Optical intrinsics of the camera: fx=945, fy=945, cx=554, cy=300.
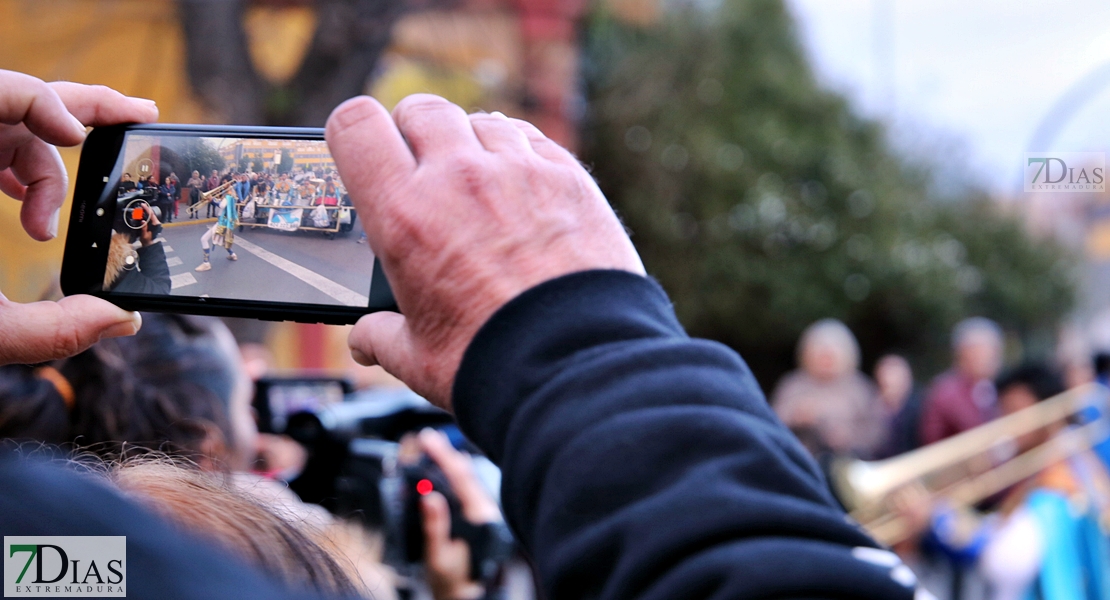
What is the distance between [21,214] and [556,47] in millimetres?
9026

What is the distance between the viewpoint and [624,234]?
2.55 ft

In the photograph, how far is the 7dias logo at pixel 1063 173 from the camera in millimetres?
1920

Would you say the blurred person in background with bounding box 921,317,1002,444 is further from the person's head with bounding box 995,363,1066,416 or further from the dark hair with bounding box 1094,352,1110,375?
the dark hair with bounding box 1094,352,1110,375

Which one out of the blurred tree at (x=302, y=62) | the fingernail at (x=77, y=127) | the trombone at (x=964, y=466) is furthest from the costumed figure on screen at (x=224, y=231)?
the blurred tree at (x=302, y=62)

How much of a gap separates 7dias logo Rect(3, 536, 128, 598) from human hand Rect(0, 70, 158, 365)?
44 centimetres

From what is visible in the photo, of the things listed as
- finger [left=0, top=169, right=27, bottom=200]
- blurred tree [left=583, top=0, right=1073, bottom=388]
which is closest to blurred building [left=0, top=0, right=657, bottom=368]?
finger [left=0, top=169, right=27, bottom=200]

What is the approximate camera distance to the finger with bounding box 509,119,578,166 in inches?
30.9

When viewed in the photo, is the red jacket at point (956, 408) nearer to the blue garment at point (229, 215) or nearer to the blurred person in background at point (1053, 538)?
the blurred person in background at point (1053, 538)

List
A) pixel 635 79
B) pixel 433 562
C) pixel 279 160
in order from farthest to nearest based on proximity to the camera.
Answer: pixel 635 79
pixel 433 562
pixel 279 160

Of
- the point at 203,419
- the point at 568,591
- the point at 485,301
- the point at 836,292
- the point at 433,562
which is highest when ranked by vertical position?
the point at 485,301

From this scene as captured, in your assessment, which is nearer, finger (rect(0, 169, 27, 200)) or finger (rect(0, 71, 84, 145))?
finger (rect(0, 71, 84, 145))

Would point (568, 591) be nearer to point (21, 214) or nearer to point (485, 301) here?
point (485, 301)

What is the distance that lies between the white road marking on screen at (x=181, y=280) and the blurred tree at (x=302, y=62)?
198 inches

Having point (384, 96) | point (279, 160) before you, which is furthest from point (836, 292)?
point (279, 160)
